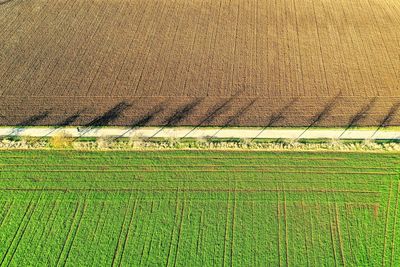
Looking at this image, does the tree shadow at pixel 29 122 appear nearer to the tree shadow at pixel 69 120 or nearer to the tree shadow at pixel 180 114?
the tree shadow at pixel 69 120

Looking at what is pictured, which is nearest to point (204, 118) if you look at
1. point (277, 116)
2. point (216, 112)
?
point (216, 112)

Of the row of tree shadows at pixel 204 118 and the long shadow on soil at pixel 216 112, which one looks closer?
the row of tree shadows at pixel 204 118

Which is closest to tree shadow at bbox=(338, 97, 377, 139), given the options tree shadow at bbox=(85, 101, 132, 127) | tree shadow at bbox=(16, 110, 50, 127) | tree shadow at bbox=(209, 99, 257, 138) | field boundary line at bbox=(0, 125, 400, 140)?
field boundary line at bbox=(0, 125, 400, 140)

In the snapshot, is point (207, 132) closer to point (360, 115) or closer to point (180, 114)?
point (180, 114)

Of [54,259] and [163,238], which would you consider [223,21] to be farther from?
Result: [54,259]

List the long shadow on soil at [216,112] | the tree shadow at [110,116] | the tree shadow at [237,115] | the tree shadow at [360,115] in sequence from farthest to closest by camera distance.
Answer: the tree shadow at [110,116], the long shadow on soil at [216,112], the tree shadow at [237,115], the tree shadow at [360,115]

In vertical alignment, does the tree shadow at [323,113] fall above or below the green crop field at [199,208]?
above

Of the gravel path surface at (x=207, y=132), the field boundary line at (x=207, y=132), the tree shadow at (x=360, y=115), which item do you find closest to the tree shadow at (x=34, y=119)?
the field boundary line at (x=207, y=132)
